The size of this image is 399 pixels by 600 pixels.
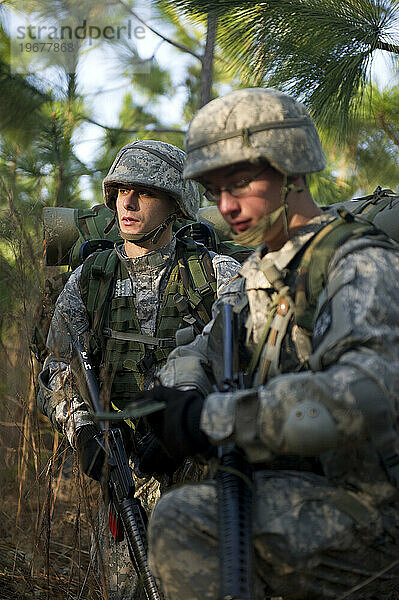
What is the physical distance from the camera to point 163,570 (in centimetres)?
203

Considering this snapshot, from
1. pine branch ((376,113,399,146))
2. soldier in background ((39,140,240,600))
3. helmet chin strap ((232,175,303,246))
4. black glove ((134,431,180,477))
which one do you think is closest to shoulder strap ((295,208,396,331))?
helmet chin strap ((232,175,303,246))

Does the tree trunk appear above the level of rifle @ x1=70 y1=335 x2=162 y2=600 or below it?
above

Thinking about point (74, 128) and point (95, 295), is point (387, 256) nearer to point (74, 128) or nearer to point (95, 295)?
point (95, 295)

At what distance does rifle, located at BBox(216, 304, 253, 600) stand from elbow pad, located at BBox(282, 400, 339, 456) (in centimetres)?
25

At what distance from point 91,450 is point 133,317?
85 centimetres

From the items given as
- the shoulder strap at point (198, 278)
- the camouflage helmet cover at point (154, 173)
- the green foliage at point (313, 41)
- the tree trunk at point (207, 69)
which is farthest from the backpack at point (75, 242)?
the tree trunk at point (207, 69)

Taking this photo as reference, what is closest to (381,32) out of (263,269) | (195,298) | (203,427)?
(195,298)

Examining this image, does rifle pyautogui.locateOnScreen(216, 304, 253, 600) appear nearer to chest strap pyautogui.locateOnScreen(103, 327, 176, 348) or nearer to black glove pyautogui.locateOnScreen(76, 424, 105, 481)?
black glove pyautogui.locateOnScreen(76, 424, 105, 481)

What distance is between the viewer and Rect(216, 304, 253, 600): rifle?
6.17ft

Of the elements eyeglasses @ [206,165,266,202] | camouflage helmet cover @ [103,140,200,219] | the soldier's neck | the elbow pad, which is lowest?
the elbow pad

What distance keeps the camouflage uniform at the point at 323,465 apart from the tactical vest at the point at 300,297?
0.05 metres

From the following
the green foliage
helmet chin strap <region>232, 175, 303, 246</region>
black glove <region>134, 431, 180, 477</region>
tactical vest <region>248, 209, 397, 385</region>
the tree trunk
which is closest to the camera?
tactical vest <region>248, 209, 397, 385</region>

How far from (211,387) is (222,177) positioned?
70 centimetres

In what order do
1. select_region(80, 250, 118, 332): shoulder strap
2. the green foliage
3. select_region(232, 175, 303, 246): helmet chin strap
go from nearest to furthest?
select_region(232, 175, 303, 246): helmet chin strap
select_region(80, 250, 118, 332): shoulder strap
the green foliage
